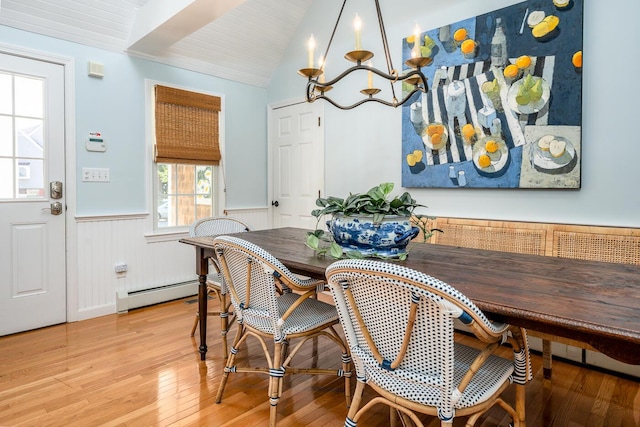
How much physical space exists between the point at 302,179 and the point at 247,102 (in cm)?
110

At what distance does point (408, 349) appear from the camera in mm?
1182

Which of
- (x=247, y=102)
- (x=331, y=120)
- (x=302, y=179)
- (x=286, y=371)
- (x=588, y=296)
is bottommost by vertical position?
(x=286, y=371)

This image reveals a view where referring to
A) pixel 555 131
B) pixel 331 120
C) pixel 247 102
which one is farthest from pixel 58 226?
pixel 555 131

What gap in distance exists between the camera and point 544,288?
1297 millimetres

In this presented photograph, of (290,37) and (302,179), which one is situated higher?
(290,37)

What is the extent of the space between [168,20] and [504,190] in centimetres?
279

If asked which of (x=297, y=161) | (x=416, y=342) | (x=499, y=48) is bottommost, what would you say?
(x=416, y=342)

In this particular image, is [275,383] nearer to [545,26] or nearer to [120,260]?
[120,260]

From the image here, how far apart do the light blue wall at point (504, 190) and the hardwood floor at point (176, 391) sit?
3.38ft

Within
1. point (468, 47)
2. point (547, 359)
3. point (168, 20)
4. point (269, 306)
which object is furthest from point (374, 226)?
point (168, 20)

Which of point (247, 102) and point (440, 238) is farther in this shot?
point (247, 102)

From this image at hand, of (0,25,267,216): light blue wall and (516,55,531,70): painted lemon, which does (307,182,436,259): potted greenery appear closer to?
(516,55,531,70): painted lemon

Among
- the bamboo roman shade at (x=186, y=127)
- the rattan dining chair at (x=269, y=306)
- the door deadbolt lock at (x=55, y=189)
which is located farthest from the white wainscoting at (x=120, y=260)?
the rattan dining chair at (x=269, y=306)

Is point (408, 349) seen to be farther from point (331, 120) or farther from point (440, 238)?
point (331, 120)
